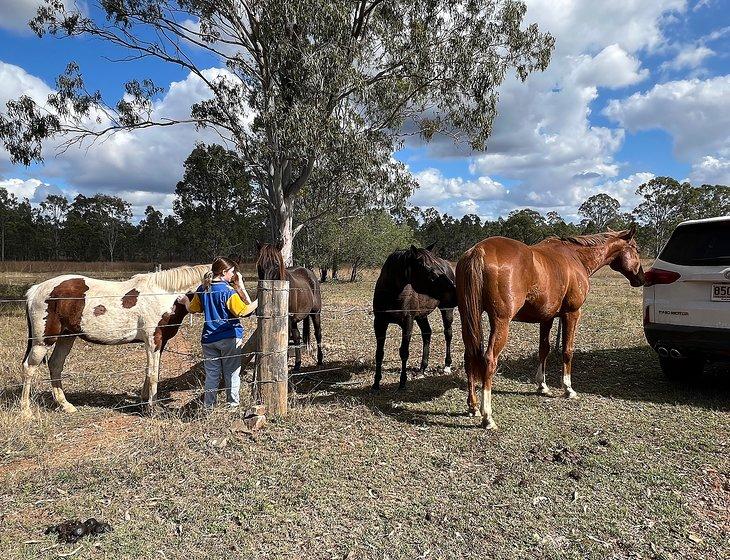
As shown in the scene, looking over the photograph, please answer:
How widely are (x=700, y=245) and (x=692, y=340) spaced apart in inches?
43.3

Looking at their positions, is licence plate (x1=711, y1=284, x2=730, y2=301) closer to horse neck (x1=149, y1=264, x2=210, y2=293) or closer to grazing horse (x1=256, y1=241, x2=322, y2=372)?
grazing horse (x1=256, y1=241, x2=322, y2=372)

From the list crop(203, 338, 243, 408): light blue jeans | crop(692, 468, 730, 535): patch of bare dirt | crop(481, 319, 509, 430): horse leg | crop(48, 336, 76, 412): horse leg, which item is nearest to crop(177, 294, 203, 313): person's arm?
crop(203, 338, 243, 408): light blue jeans

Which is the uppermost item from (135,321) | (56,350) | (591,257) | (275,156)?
(275,156)

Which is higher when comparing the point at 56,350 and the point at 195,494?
the point at 56,350

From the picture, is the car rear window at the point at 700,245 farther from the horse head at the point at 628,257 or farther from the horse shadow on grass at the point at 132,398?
the horse shadow on grass at the point at 132,398

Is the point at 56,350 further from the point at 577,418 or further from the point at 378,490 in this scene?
the point at 577,418

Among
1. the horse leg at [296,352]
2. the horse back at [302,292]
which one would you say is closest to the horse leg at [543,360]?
the horse leg at [296,352]

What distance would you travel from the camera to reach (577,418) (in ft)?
15.4

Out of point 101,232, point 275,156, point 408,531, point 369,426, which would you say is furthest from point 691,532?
point 101,232

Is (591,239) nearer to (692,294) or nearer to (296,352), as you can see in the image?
(692,294)

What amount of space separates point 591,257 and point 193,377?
233 inches

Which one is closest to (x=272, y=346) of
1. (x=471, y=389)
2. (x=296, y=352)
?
(x=471, y=389)

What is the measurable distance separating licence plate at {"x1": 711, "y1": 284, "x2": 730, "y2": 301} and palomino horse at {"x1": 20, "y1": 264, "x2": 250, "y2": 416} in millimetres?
5075

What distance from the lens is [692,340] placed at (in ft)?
15.8
